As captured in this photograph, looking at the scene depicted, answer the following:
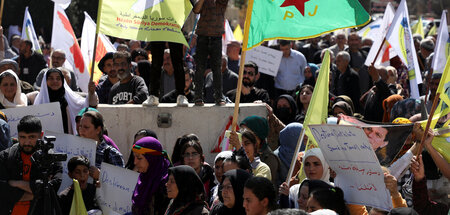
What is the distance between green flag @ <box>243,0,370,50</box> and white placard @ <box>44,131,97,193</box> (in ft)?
5.63

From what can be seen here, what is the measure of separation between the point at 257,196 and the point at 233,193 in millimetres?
340

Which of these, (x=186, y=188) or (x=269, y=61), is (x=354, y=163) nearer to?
(x=186, y=188)

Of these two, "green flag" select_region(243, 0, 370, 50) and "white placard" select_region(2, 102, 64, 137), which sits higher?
"green flag" select_region(243, 0, 370, 50)

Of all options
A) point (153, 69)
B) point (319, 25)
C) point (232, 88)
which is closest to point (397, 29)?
point (232, 88)

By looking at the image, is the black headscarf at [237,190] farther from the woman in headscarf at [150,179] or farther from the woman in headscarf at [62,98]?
the woman in headscarf at [62,98]

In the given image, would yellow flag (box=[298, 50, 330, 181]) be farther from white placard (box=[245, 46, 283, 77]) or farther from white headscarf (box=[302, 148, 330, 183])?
white placard (box=[245, 46, 283, 77])

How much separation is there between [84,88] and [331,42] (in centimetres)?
725

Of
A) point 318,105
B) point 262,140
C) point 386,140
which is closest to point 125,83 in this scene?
point 262,140

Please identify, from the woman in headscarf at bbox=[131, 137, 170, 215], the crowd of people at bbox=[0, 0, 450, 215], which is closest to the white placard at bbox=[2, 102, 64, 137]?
the crowd of people at bbox=[0, 0, 450, 215]

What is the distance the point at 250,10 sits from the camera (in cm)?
716

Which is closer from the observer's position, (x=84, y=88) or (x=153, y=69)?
(x=153, y=69)

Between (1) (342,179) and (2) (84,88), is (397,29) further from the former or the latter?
(1) (342,179)

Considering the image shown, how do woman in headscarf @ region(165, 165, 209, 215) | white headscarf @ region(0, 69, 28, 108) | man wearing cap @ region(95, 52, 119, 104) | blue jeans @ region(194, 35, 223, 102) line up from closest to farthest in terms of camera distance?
woman in headscarf @ region(165, 165, 209, 215), blue jeans @ region(194, 35, 223, 102), white headscarf @ region(0, 69, 28, 108), man wearing cap @ region(95, 52, 119, 104)

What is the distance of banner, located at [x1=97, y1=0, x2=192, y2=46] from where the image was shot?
8.59 m
